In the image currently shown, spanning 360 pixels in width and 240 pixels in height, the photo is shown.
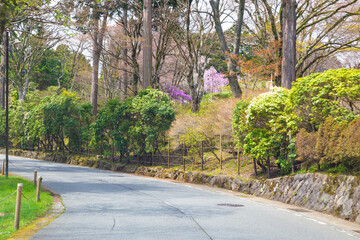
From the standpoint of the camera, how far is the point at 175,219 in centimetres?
996

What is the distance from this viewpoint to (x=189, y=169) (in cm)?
2233

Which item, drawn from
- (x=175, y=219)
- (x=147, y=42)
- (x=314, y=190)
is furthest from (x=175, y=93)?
(x=175, y=219)

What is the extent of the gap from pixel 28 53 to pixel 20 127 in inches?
320

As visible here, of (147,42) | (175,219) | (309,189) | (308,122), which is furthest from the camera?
(147,42)

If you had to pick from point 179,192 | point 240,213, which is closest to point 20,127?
point 179,192

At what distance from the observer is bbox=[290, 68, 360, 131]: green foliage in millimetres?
12672

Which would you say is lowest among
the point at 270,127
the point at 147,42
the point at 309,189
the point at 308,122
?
the point at 309,189

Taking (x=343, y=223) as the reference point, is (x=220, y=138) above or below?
above

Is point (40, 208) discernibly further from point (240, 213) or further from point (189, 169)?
point (189, 169)

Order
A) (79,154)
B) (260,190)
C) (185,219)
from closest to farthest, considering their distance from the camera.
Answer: (185,219) → (260,190) → (79,154)

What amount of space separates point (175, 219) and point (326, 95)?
6.78 metres

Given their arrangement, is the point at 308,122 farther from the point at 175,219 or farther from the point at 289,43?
the point at 175,219

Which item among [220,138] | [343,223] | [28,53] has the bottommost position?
[343,223]

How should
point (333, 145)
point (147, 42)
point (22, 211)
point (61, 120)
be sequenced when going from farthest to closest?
point (61, 120), point (147, 42), point (333, 145), point (22, 211)
